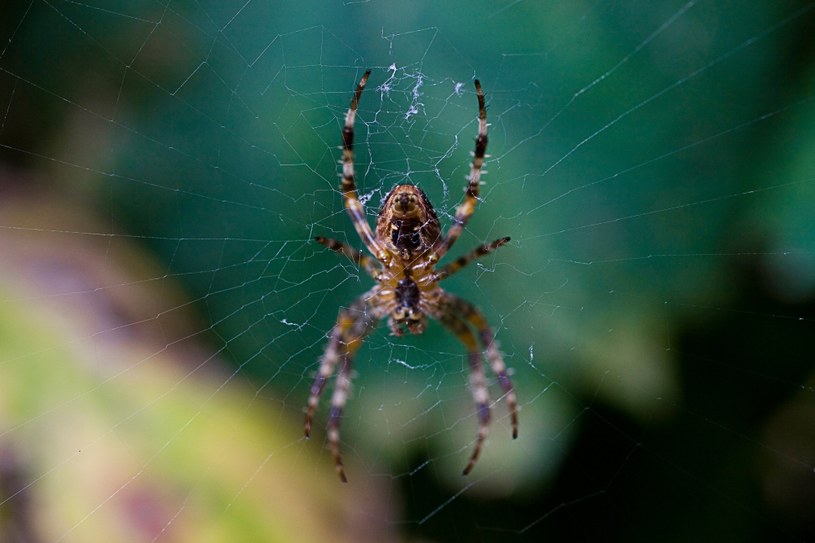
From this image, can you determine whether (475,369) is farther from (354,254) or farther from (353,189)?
(353,189)

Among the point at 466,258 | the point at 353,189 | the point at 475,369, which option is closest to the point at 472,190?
the point at 466,258

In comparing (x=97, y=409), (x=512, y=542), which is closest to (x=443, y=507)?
(x=512, y=542)

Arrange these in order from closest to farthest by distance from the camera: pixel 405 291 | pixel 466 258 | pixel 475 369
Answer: pixel 466 258 < pixel 405 291 < pixel 475 369

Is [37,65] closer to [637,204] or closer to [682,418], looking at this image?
[637,204]

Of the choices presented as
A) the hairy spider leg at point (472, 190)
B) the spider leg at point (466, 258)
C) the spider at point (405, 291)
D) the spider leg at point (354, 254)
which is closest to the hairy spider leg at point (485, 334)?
the spider at point (405, 291)

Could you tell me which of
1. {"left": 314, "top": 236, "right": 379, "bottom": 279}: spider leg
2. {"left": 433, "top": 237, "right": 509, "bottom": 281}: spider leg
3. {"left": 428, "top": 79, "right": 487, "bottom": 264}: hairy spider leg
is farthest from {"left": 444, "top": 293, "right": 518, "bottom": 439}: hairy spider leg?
{"left": 314, "top": 236, "right": 379, "bottom": 279}: spider leg

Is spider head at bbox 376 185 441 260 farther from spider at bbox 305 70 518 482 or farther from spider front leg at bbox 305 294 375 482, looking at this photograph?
spider front leg at bbox 305 294 375 482
